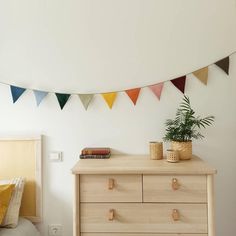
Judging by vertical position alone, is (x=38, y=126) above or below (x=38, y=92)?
below

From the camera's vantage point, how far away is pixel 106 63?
1909 millimetres

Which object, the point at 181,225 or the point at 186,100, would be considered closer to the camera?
the point at 181,225

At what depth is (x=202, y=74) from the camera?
1.87 metres

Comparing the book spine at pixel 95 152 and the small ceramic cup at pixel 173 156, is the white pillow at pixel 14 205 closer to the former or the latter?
the book spine at pixel 95 152

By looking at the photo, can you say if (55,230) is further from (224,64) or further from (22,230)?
(224,64)

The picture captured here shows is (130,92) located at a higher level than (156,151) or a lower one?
higher

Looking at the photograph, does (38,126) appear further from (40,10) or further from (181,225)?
(181,225)

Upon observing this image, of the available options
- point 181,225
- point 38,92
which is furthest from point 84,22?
point 181,225

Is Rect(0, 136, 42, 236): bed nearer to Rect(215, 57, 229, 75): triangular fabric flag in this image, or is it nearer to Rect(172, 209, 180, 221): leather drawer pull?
Rect(172, 209, 180, 221): leather drawer pull

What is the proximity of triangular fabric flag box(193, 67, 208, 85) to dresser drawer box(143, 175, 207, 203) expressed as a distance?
0.75m

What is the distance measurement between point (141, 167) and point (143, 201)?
0.61ft

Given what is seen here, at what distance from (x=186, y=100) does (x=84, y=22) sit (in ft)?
3.03

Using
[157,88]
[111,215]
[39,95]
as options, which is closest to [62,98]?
[39,95]

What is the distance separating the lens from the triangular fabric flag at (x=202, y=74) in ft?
6.13
